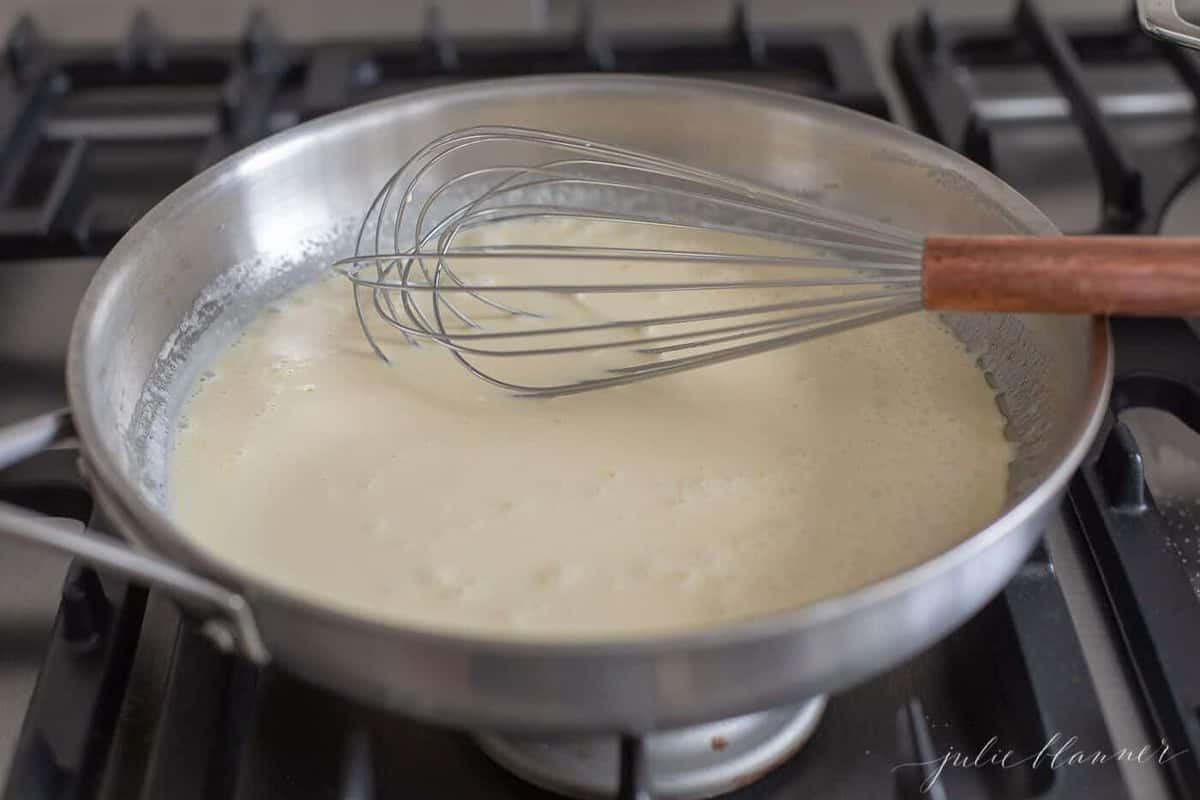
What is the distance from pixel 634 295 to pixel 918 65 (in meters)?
0.32

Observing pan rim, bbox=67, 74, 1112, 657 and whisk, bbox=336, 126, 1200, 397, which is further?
whisk, bbox=336, 126, 1200, 397

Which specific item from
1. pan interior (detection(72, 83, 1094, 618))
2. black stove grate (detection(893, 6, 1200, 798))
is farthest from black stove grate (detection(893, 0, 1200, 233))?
pan interior (detection(72, 83, 1094, 618))

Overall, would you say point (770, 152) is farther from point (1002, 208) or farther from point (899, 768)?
point (899, 768)

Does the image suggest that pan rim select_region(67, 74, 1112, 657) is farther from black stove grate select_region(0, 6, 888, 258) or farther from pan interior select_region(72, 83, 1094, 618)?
black stove grate select_region(0, 6, 888, 258)

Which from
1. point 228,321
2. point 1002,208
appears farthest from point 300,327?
point 1002,208

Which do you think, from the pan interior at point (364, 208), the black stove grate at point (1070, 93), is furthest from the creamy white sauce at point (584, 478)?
the black stove grate at point (1070, 93)

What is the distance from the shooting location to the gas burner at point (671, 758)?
55 centimetres

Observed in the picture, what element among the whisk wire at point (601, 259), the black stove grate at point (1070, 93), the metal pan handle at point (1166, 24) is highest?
the black stove grate at point (1070, 93)

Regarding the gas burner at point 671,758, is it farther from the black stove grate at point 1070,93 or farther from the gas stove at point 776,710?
the black stove grate at point 1070,93

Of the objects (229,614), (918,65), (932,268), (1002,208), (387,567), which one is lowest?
(229,614)

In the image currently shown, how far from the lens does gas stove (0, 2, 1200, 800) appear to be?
1.80ft

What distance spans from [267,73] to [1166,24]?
0.63 metres

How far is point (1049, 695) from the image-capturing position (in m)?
0.57

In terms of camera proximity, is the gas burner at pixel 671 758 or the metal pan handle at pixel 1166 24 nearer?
the gas burner at pixel 671 758
